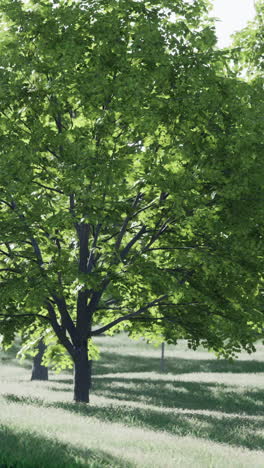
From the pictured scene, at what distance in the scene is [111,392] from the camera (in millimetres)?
25594

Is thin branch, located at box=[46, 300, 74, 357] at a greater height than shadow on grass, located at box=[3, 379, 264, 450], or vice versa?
thin branch, located at box=[46, 300, 74, 357]

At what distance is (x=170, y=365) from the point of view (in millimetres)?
42531

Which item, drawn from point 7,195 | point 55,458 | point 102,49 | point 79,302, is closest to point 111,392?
point 79,302

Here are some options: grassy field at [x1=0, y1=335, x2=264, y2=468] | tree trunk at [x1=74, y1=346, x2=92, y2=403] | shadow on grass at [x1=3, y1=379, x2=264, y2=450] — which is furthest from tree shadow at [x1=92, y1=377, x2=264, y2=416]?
tree trunk at [x1=74, y1=346, x2=92, y2=403]

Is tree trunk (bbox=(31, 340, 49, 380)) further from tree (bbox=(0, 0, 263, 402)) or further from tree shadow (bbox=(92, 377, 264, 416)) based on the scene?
tree (bbox=(0, 0, 263, 402))

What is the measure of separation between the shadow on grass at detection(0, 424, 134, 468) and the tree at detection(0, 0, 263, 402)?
445 cm

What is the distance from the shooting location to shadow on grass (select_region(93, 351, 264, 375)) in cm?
3838

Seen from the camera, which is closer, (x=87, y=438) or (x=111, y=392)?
(x=87, y=438)

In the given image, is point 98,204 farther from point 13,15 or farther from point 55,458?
point 55,458

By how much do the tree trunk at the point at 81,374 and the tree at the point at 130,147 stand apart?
2.35 metres

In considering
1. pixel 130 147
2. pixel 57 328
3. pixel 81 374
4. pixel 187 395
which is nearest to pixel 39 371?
pixel 187 395

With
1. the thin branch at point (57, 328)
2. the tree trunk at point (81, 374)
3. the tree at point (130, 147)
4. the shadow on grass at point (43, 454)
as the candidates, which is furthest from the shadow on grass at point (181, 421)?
the shadow on grass at point (43, 454)

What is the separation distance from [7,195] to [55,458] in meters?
6.84

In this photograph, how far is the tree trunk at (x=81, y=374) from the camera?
16062 millimetres
